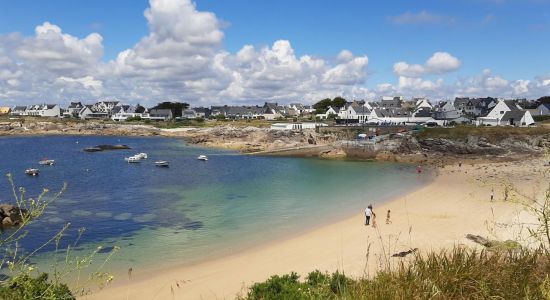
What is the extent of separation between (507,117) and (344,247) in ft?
298

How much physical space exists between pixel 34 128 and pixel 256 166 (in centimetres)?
11878

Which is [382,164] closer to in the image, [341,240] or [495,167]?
[495,167]

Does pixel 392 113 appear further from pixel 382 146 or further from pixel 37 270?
pixel 37 270

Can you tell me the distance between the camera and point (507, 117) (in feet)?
326

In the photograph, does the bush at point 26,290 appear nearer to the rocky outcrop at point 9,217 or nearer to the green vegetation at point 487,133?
the rocky outcrop at point 9,217

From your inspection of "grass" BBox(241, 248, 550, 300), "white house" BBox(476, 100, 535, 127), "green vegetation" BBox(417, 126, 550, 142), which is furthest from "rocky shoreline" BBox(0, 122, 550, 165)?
"grass" BBox(241, 248, 550, 300)

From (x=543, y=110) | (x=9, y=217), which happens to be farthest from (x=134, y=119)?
(x=9, y=217)

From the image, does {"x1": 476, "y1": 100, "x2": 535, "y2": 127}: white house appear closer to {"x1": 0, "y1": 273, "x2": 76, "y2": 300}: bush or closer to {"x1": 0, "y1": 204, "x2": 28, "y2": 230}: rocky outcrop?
{"x1": 0, "y1": 204, "x2": 28, "y2": 230}: rocky outcrop

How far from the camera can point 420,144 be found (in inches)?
3127

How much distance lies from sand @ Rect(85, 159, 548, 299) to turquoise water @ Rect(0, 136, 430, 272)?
6.28 feet

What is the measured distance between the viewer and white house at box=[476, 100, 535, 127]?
314 ft

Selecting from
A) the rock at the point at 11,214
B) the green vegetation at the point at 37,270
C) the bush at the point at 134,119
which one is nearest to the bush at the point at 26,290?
the green vegetation at the point at 37,270

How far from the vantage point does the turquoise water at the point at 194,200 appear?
1080 inches

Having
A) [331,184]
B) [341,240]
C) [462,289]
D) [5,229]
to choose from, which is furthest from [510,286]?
[331,184]
